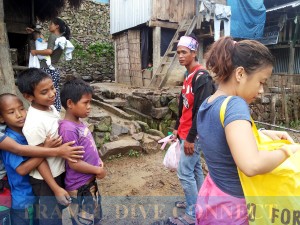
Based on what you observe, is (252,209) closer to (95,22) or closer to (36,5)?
(36,5)

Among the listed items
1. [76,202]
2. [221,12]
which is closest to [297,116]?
[221,12]

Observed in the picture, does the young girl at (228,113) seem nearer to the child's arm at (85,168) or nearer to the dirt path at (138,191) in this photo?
the child's arm at (85,168)

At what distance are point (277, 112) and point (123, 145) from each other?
5701mm

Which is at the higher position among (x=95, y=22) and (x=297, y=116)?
(x=95, y=22)

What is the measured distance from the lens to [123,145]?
4.45 m

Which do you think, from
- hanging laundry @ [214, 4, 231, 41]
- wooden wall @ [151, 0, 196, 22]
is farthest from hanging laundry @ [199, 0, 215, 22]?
wooden wall @ [151, 0, 196, 22]

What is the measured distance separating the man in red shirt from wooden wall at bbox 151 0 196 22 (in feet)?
25.3

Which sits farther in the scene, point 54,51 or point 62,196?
point 54,51

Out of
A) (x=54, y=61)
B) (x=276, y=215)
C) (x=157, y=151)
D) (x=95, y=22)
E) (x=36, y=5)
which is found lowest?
(x=157, y=151)

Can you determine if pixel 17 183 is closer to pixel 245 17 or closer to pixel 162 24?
pixel 162 24

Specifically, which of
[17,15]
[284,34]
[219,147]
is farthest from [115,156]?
[284,34]

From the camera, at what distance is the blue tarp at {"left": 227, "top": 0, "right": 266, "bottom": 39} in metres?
9.65

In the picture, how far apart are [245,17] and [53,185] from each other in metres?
10.2

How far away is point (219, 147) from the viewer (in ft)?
3.79
